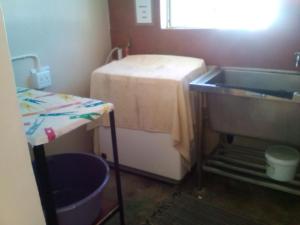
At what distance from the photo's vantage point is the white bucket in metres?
1.73

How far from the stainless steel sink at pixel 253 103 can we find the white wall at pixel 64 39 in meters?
0.89

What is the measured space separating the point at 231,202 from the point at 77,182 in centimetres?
96

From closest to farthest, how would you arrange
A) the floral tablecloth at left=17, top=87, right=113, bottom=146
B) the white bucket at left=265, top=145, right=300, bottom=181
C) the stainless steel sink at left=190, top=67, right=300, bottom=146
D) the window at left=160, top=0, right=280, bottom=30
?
the floral tablecloth at left=17, top=87, right=113, bottom=146, the stainless steel sink at left=190, top=67, right=300, bottom=146, the white bucket at left=265, top=145, right=300, bottom=181, the window at left=160, top=0, right=280, bottom=30

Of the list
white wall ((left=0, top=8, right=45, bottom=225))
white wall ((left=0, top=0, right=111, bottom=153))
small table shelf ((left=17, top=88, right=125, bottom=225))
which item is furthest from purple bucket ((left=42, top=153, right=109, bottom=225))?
white wall ((left=0, top=8, right=45, bottom=225))

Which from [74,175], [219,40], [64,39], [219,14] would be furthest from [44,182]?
[219,14]

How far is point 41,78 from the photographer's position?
1.89 metres

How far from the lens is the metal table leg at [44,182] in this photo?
3.48ft

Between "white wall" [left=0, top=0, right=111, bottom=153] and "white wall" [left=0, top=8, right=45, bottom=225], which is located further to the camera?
"white wall" [left=0, top=0, right=111, bottom=153]

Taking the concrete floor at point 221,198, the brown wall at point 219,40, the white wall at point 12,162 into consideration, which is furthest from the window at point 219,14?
the white wall at point 12,162

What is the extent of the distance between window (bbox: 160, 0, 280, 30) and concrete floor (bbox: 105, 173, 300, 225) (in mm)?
1059

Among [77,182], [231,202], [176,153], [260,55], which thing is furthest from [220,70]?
[77,182]

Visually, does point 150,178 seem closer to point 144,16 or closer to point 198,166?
point 198,166

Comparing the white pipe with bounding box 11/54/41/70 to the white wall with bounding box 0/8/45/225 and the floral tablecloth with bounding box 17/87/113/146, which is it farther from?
the white wall with bounding box 0/8/45/225

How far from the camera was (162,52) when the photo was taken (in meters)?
2.24
